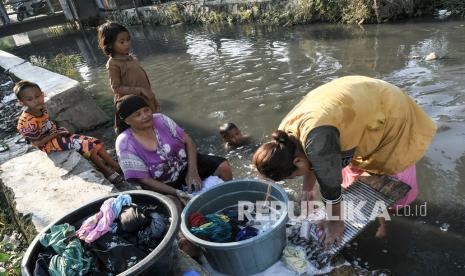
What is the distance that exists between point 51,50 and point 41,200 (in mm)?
15000

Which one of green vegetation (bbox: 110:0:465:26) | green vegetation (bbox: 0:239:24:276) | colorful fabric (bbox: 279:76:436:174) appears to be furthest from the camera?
green vegetation (bbox: 110:0:465:26)

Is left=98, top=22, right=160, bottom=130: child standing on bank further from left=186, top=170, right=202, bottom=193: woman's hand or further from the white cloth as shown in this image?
the white cloth

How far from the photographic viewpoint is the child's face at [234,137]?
4.85 metres

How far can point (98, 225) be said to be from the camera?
88.0 inches

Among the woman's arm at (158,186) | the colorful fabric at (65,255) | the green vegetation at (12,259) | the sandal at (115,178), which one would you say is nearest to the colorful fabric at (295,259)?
the woman's arm at (158,186)

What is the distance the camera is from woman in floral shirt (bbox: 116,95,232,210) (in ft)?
10.1

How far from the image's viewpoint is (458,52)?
21.0ft

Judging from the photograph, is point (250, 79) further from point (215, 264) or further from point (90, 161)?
point (215, 264)

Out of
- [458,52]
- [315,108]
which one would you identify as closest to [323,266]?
[315,108]

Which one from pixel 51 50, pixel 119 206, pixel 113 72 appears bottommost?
pixel 51 50

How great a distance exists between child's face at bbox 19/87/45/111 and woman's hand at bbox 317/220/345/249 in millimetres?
3456

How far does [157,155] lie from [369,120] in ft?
5.99

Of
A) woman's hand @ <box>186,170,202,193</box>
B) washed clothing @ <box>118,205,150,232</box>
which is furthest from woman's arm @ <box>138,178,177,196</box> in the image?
washed clothing @ <box>118,205,150,232</box>

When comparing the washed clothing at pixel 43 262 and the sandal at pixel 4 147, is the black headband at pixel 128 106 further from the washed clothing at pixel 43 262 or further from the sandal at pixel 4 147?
the sandal at pixel 4 147
